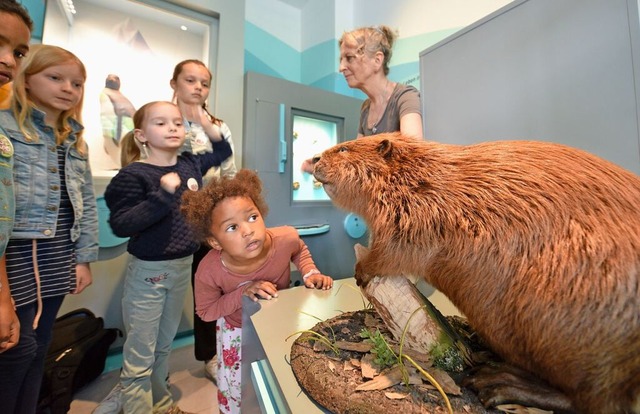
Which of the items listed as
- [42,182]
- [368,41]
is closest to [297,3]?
[368,41]

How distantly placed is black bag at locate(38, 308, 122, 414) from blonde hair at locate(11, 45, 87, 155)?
1046 millimetres

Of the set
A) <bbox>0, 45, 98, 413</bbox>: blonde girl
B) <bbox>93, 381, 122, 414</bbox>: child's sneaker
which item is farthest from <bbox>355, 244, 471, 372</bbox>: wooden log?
<bbox>93, 381, 122, 414</bbox>: child's sneaker

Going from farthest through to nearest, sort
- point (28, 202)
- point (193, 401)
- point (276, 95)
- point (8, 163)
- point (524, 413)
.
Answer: point (276, 95) → point (193, 401) → point (28, 202) → point (8, 163) → point (524, 413)

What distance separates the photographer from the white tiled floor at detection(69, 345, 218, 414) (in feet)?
4.88

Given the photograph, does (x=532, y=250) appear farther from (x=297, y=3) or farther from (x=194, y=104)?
(x=297, y=3)

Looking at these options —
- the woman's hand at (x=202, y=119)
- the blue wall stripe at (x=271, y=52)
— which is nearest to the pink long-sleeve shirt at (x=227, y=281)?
the woman's hand at (x=202, y=119)

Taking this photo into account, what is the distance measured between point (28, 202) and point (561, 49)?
1.78 m

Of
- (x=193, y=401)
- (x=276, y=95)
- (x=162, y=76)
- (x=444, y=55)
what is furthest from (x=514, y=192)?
(x=162, y=76)

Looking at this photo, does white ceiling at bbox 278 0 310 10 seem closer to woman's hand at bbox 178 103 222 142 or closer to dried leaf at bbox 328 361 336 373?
woman's hand at bbox 178 103 222 142

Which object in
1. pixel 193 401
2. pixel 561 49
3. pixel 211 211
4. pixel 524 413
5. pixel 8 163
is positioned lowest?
pixel 193 401

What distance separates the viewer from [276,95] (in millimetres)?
2256

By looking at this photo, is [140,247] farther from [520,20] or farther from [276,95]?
[520,20]

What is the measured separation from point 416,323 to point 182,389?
5.45 ft

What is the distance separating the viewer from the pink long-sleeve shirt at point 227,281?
1.03 m
